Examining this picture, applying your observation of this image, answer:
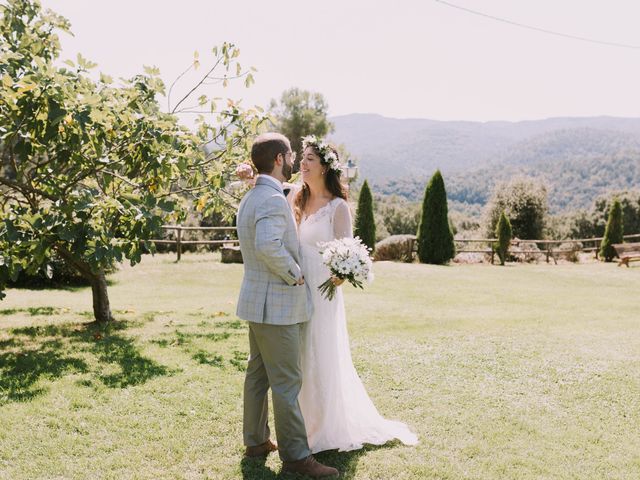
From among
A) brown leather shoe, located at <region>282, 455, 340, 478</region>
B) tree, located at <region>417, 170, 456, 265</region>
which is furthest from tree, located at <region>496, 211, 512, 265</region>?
→ brown leather shoe, located at <region>282, 455, 340, 478</region>

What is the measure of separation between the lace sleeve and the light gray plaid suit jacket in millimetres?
459

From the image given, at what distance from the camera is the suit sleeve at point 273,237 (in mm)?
3236

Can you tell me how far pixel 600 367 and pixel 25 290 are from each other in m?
11.8

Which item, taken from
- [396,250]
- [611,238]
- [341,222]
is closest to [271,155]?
[341,222]

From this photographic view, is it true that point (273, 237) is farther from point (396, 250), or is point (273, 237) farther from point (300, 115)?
point (300, 115)

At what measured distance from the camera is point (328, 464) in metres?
3.74

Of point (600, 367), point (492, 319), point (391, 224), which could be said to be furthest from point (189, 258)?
point (391, 224)

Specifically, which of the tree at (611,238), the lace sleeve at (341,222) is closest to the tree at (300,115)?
the tree at (611,238)

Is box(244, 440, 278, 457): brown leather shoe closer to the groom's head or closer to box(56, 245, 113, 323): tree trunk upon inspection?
the groom's head

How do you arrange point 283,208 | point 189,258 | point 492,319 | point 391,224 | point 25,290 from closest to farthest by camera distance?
point 283,208 < point 492,319 < point 25,290 < point 189,258 < point 391,224

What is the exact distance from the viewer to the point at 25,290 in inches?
494

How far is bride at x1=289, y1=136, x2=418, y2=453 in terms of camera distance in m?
3.92

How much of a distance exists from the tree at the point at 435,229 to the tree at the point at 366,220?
1841 millimetres

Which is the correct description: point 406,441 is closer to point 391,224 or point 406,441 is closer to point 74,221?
point 74,221
